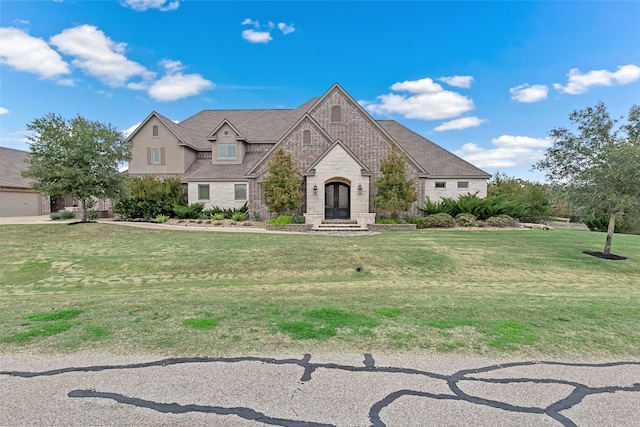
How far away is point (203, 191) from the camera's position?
85.0ft

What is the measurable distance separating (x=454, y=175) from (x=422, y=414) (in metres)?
24.6

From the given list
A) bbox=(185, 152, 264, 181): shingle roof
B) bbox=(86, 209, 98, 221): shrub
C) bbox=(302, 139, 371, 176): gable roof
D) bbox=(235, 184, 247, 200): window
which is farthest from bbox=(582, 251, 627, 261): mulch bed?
bbox=(86, 209, 98, 221): shrub

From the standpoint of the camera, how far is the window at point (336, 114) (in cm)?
2400

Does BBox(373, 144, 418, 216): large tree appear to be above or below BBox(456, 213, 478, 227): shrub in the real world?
above

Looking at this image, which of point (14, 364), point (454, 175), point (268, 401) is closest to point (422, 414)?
point (268, 401)

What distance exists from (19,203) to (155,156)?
11577mm

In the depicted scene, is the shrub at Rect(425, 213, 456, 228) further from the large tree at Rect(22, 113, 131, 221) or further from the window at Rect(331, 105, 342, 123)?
the large tree at Rect(22, 113, 131, 221)

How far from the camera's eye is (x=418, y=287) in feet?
30.4

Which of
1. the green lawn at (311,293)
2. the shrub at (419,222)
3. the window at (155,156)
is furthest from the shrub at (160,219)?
the shrub at (419,222)

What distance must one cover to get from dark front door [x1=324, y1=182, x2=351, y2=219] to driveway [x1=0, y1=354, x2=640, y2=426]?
18.9 meters

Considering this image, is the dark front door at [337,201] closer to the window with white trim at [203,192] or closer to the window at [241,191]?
the window at [241,191]

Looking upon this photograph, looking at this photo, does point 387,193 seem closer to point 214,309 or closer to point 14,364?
point 214,309

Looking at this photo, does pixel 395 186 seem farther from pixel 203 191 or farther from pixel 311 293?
pixel 203 191

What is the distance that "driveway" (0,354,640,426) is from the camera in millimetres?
3035
